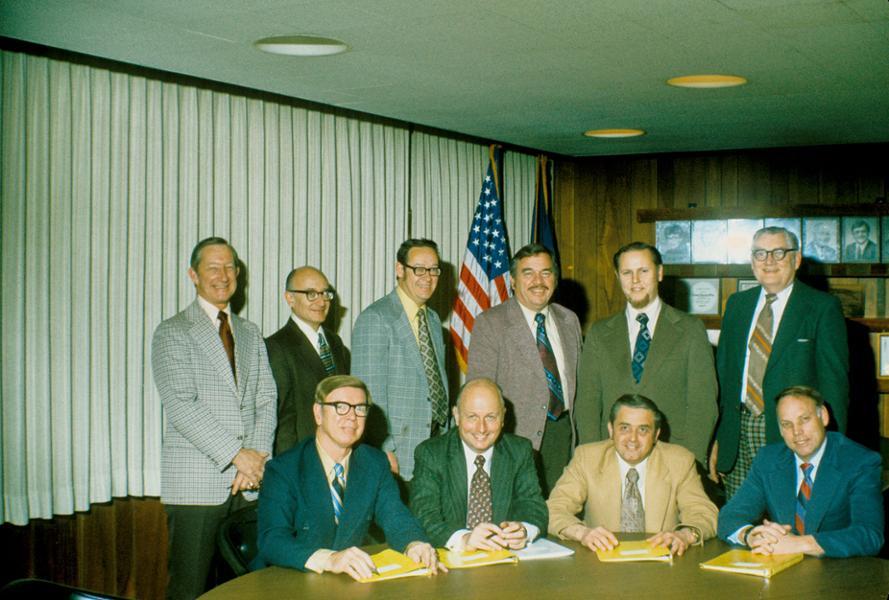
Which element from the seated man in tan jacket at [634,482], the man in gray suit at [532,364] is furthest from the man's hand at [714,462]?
the seated man in tan jacket at [634,482]

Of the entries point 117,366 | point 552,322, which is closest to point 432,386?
point 552,322

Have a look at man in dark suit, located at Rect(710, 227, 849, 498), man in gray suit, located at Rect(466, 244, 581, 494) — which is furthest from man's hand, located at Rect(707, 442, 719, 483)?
man in gray suit, located at Rect(466, 244, 581, 494)

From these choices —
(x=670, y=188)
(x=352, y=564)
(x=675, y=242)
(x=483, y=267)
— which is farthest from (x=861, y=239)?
(x=352, y=564)

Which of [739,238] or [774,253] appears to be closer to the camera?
[774,253]

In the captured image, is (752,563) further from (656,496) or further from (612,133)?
(612,133)

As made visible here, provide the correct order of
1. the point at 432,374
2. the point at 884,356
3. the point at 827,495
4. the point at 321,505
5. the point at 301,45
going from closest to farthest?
1. the point at 321,505
2. the point at 827,495
3. the point at 301,45
4. the point at 432,374
5. the point at 884,356

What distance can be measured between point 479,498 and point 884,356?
166 inches

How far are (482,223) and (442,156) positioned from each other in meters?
0.56

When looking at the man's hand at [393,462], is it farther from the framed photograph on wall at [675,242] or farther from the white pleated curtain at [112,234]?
the framed photograph on wall at [675,242]

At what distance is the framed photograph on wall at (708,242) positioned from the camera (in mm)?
6930

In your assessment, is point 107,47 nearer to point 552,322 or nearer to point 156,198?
point 156,198

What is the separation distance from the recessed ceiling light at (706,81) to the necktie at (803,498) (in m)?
1.92

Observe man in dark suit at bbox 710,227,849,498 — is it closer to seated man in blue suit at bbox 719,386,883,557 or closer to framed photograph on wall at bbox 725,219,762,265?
seated man in blue suit at bbox 719,386,883,557

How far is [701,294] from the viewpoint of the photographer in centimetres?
702
